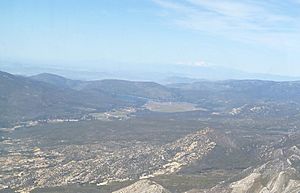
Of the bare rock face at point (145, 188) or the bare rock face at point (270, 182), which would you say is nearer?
the bare rock face at point (270, 182)

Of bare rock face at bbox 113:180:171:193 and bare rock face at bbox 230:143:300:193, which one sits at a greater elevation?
bare rock face at bbox 230:143:300:193

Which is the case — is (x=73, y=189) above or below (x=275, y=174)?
below

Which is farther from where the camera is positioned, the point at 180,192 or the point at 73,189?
the point at 73,189

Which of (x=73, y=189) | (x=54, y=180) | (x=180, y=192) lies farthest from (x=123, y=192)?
(x=54, y=180)

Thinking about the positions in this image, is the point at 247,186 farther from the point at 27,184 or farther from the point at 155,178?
the point at 27,184

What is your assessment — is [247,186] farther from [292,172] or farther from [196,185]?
[196,185]

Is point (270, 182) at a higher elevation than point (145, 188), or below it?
higher

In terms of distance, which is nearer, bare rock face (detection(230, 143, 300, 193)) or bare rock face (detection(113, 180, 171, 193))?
bare rock face (detection(230, 143, 300, 193))

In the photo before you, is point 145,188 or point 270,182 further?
point 145,188

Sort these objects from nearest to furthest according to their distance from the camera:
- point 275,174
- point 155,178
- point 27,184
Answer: point 275,174
point 155,178
point 27,184

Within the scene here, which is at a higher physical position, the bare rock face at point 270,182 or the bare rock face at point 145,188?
the bare rock face at point 270,182

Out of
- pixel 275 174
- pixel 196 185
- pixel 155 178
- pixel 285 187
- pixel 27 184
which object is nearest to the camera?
pixel 285 187
